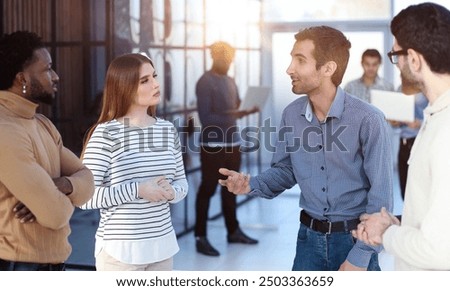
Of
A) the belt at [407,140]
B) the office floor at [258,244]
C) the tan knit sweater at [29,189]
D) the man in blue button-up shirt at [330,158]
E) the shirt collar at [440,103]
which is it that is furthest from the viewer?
the belt at [407,140]

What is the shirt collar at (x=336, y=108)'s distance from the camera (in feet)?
6.93

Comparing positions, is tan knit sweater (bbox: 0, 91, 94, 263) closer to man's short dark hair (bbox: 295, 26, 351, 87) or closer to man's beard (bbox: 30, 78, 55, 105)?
man's beard (bbox: 30, 78, 55, 105)

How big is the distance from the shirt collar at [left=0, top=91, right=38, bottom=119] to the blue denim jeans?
0.84 meters

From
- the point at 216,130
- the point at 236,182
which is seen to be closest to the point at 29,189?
the point at 236,182

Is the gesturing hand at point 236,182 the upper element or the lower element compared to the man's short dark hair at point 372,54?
lower

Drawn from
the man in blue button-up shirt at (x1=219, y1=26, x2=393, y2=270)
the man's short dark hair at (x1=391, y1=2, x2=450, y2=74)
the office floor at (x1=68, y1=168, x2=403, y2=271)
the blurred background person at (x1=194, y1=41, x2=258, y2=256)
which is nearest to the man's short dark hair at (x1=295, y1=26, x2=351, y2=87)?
the man in blue button-up shirt at (x1=219, y1=26, x2=393, y2=270)

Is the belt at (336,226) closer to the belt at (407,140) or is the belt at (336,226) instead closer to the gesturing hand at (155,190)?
the gesturing hand at (155,190)

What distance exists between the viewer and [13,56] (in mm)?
1950

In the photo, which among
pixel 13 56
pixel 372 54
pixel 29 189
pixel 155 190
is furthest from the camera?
pixel 372 54

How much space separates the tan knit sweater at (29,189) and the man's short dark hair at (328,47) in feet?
2.43

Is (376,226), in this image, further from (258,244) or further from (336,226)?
(258,244)

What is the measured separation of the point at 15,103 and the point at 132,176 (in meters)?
0.41

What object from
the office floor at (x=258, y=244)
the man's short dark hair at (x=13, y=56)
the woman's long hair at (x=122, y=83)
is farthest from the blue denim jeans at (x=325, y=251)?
the office floor at (x=258, y=244)

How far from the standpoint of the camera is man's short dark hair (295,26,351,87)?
2.17 meters
